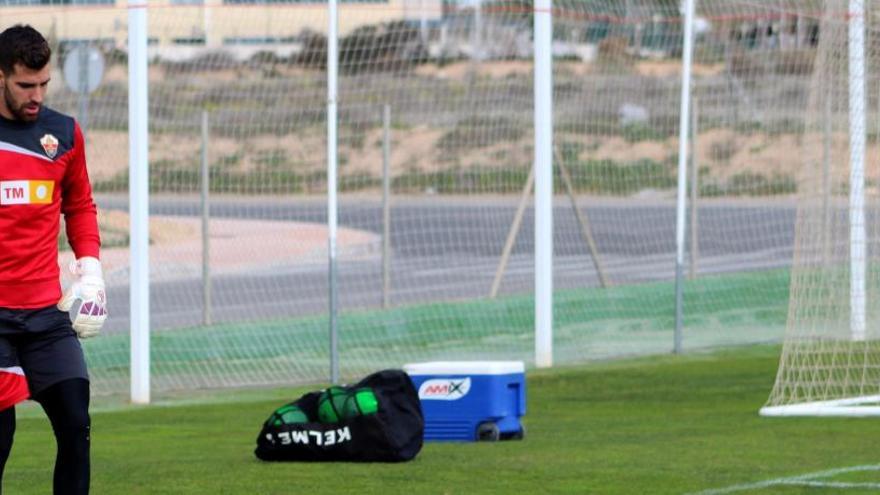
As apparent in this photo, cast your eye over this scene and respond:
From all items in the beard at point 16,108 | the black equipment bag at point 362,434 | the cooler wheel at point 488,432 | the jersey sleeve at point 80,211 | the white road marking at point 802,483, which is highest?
the beard at point 16,108

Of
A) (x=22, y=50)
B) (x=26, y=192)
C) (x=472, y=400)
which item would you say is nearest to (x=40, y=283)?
(x=26, y=192)

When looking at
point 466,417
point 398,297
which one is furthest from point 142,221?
point 398,297

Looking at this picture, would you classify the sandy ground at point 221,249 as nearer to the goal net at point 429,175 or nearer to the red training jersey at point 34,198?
the goal net at point 429,175

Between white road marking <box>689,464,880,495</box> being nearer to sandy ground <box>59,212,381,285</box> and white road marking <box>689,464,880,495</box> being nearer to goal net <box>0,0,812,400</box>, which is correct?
goal net <box>0,0,812,400</box>

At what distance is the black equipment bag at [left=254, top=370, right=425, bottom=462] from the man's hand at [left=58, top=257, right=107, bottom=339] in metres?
3.16

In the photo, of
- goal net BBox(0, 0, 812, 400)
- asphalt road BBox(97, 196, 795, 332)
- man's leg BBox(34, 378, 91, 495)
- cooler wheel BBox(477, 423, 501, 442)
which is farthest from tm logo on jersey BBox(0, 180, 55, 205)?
asphalt road BBox(97, 196, 795, 332)

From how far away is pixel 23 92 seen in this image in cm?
657

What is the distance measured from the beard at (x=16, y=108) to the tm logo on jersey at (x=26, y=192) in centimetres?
22

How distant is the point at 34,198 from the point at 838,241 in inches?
329

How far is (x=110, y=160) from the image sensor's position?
17.1m

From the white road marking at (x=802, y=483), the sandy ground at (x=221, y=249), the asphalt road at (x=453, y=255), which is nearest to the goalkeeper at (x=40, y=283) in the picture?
the white road marking at (x=802, y=483)

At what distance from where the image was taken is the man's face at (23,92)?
6.52 m

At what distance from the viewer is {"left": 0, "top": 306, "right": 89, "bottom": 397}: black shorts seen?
6730mm

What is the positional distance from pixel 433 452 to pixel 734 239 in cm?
1300
